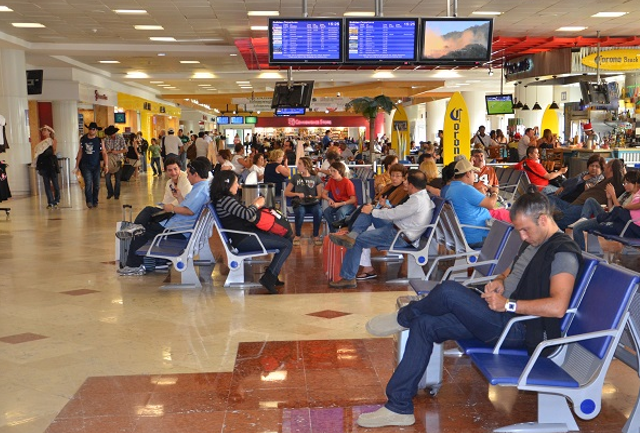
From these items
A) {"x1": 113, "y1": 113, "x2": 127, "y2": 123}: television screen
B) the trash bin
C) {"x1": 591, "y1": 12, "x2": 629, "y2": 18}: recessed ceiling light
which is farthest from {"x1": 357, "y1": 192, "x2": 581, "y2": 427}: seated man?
{"x1": 113, "y1": 113, "x2": 127, "y2": 123}: television screen

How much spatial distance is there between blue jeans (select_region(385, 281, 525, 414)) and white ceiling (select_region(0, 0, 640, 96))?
9055 millimetres

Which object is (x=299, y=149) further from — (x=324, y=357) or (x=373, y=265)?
(x=324, y=357)

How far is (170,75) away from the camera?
25.7m

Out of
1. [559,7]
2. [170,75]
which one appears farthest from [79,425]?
[170,75]

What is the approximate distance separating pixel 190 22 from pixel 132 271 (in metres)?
7.69

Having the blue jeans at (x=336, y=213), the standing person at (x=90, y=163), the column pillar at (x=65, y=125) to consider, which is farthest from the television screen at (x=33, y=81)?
the blue jeans at (x=336, y=213)

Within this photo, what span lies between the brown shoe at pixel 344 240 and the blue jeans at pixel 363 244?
6cm

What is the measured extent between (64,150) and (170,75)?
189 inches

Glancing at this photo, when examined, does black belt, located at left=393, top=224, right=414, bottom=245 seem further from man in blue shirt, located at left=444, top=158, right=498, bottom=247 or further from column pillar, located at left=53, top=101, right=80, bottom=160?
column pillar, located at left=53, top=101, right=80, bottom=160

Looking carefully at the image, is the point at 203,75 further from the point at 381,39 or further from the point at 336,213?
the point at 381,39

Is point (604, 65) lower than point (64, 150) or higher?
higher

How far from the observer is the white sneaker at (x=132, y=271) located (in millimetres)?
7703

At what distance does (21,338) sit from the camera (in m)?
5.39

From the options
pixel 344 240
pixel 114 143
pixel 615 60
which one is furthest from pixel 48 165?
pixel 615 60
